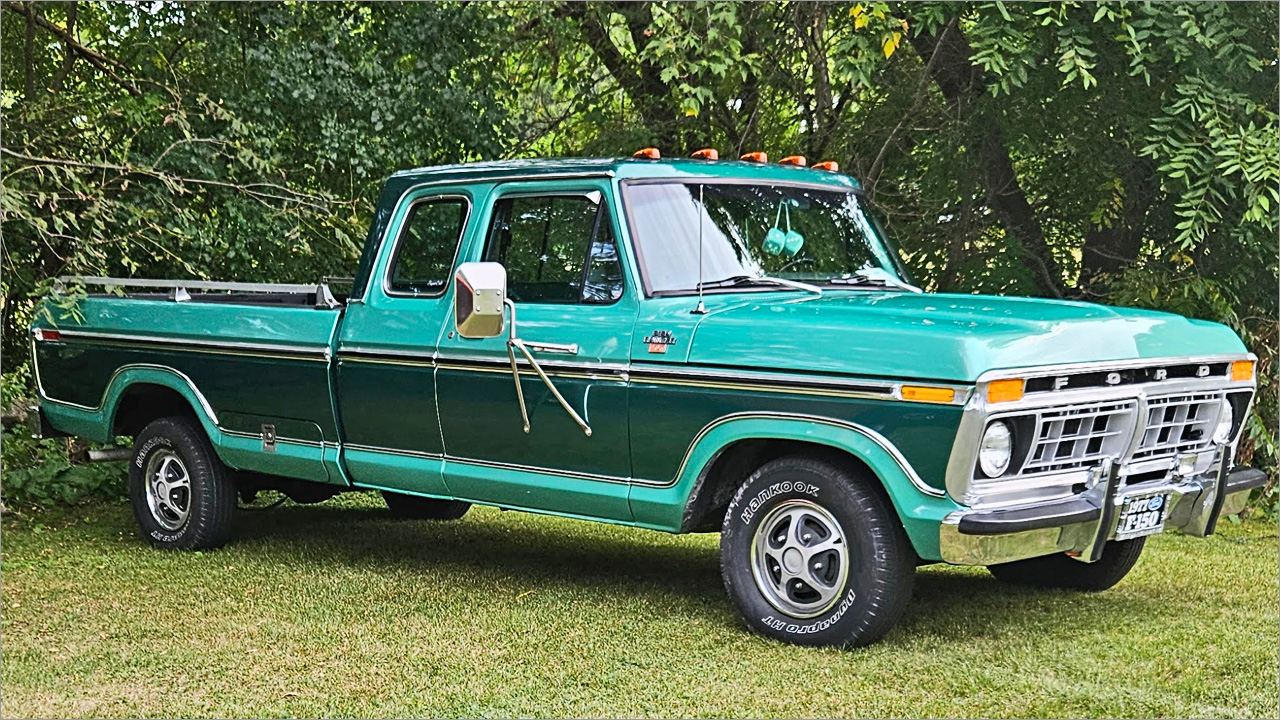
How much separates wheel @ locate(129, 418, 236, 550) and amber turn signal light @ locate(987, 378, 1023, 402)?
185 inches

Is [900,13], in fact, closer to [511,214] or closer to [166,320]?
[511,214]

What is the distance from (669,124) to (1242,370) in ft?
22.8

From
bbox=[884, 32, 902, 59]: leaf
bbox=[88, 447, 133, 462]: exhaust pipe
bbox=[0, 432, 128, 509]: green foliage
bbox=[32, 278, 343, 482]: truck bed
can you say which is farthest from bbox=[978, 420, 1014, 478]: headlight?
bbox=[0, 432, 128, 509]: green foliage

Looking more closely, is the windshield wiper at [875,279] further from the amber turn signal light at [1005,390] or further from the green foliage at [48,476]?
the green foliage at [48,476]

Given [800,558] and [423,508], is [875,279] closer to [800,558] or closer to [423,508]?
[800,558]

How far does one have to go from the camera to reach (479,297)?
238 inches

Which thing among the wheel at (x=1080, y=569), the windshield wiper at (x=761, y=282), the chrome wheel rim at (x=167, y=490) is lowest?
the wheel at (x=1080, y=569)

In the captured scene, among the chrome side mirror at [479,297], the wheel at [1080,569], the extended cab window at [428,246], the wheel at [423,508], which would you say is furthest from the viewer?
the wheel at [423,508]

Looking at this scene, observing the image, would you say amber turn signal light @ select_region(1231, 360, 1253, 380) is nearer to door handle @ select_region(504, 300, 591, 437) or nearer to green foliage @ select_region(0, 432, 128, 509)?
door handle @ select_region(504, 300, 591, 437)

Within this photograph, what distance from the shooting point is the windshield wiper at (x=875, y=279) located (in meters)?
7.05

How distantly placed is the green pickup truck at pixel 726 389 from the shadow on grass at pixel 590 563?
0.32 metres

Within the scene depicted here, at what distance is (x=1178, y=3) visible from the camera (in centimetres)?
940

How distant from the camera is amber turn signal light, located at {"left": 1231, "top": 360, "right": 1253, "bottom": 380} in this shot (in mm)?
6511

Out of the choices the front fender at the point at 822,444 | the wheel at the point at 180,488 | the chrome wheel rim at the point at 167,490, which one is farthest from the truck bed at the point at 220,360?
the front fender at the point at 822,444
